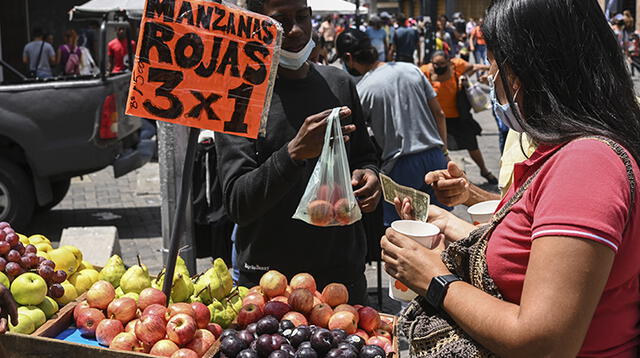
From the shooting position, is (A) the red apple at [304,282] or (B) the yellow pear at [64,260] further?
(B) the yellow pear at [64,260]

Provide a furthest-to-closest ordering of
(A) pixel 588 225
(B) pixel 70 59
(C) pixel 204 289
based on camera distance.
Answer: (B) pixel 70 59 < (C) pixel 204 289 < (A) pixel 588 225

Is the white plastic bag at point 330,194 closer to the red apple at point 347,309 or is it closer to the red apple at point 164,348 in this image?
the red apple at point 347,309

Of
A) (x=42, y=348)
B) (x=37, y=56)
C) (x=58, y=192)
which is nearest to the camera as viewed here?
(x=42, y=348)

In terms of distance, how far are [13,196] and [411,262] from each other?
20.5 ft

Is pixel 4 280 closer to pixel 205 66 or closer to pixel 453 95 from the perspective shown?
pixel 205 66

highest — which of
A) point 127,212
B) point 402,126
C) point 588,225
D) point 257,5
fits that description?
point 257,5

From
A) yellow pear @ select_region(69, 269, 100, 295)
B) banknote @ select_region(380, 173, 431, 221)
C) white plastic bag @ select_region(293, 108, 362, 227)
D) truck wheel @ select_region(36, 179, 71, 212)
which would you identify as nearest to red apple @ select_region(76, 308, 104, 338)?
yellow pear @ select_region(69, 269, 100, 295)

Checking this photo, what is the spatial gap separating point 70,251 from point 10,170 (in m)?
4.64

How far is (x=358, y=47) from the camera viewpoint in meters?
6.59

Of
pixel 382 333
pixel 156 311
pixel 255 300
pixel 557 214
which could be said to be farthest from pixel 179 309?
pixel 557 214

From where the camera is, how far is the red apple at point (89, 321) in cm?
267

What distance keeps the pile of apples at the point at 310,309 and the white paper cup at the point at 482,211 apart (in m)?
0.51

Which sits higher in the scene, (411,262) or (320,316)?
(411,262)

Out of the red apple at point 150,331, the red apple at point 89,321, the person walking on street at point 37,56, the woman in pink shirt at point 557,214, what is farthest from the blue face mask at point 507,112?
the person walking on street at point 37,56
